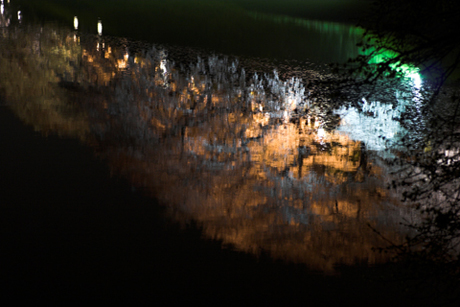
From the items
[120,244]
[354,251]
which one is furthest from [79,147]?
[354,251]

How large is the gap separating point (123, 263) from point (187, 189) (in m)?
2.70

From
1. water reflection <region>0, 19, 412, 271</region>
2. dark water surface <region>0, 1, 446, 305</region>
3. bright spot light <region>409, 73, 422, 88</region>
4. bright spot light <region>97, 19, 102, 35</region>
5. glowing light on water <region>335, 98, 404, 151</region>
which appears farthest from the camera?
bright spot light <region>97, 19, 102, 35</region>

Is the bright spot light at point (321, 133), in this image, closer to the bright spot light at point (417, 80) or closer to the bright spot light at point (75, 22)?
the bright spot light at point (417, 80)

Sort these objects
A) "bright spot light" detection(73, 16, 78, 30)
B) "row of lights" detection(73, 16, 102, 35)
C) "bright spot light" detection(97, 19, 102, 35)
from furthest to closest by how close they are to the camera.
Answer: "bright spot light" detection(73, 16, 78, 30) → "row of lights" detection(73, 16, 102, 35) → "bright spot light" detection(97, 19, 102, 35)

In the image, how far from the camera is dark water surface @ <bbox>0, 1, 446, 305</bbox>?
719 cm

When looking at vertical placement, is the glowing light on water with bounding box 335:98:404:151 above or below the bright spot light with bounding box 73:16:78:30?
below

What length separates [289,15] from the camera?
128ft

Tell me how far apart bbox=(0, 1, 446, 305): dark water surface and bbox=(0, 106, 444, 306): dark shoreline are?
0.03 meters

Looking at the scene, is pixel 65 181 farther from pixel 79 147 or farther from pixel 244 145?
pixel 244 145

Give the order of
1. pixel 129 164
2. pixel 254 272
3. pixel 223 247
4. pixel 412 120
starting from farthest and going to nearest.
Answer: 1. pixel 412 120
2. pixel 129 164
3. pixel 223 247
4. pixel 254 272

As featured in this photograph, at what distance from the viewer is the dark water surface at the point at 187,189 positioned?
7188mm

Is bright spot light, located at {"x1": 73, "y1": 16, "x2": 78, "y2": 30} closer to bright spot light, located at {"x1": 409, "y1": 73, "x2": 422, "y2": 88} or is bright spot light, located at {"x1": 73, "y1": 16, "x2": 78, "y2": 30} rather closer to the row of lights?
the row of lights

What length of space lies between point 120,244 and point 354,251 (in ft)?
11.1

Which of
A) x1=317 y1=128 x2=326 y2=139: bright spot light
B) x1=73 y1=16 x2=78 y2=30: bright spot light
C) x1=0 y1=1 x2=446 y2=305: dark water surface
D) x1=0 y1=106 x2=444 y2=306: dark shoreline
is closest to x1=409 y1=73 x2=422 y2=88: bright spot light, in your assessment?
x1=0 y1=1 x2=446 y2=305: dark water surface
